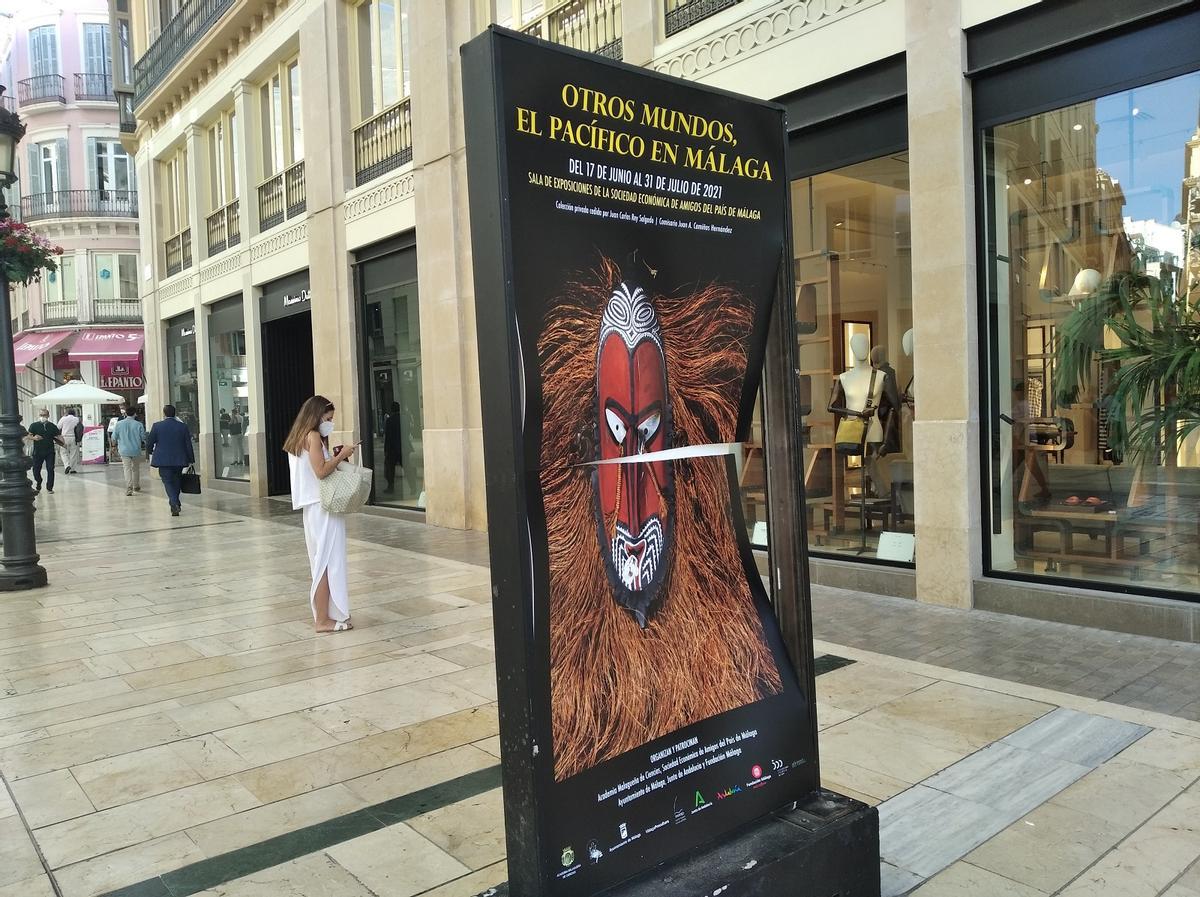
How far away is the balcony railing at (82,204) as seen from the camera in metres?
40.5

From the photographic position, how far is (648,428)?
2.69 m

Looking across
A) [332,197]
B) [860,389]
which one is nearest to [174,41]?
[332,197]

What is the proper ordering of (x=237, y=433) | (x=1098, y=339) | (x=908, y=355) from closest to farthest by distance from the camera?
(x=1098, y=339)
(x=908, y=355)
(x=237, y=433)

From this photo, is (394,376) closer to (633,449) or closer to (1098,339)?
(1098,339)

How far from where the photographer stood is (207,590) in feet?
29.6

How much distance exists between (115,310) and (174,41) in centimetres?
2189

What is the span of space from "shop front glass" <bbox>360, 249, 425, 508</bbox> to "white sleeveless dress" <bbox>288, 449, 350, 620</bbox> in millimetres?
6921

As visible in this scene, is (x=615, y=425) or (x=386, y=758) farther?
(x=386, y=758)

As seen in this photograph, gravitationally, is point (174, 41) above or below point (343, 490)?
above

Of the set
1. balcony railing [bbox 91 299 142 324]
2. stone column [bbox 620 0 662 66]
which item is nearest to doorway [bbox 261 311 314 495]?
stone column [bbox 620 0 662 66]

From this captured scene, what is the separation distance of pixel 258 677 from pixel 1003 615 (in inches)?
202

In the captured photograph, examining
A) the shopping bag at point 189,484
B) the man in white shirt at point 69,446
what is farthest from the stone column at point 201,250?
the man in white shirt at point 69,446

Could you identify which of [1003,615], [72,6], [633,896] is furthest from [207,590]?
[72,6]

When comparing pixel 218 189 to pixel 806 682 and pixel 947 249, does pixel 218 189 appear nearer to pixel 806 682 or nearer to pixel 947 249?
pixel 947 249
